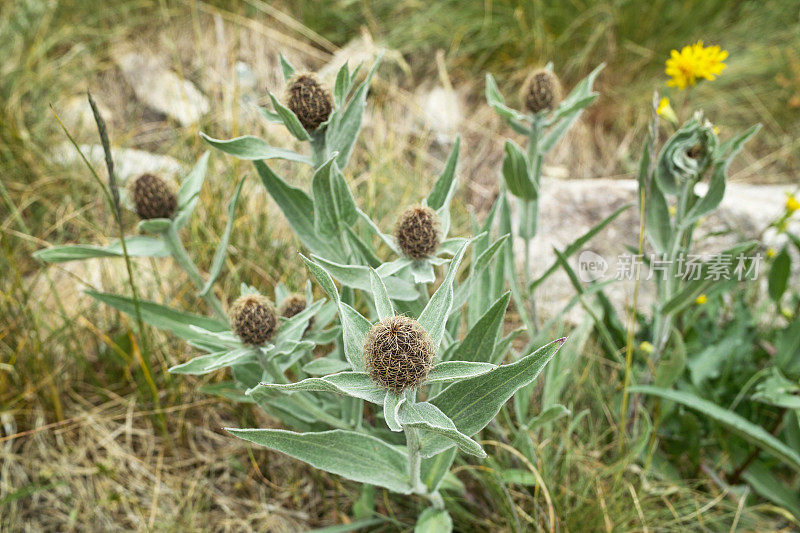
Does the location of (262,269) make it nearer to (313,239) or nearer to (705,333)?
(313,239)

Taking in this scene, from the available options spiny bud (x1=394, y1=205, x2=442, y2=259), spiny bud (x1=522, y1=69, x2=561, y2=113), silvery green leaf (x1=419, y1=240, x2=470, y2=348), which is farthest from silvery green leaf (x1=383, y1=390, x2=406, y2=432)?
spiny bud (x1=522, y1=69, x2=561, y2=113)

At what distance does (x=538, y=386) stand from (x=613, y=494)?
0.51 metres

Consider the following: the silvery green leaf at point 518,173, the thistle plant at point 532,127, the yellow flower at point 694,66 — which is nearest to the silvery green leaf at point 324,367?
the thistle plant at point 532,127

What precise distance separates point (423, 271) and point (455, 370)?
0.35 meters

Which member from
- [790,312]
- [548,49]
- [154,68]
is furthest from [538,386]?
[154,68]

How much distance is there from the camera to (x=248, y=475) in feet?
6.86

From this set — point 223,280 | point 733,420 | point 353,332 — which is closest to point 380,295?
point 353,332

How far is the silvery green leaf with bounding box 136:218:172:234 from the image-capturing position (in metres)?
1.53

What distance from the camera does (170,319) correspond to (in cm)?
171

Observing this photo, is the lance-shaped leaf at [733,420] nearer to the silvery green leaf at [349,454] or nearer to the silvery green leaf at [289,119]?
the silvery green leaf at [349,454]

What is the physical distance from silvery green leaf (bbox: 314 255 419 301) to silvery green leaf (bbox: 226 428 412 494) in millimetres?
315

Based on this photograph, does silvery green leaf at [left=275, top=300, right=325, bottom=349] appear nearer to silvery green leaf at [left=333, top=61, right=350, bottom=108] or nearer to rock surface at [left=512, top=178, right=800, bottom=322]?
silvery green leaf at [left=333, top=61, right=350, bottom=108]

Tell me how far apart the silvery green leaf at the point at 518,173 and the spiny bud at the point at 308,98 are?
1.75ft

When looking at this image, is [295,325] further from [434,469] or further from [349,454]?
[434,469]
